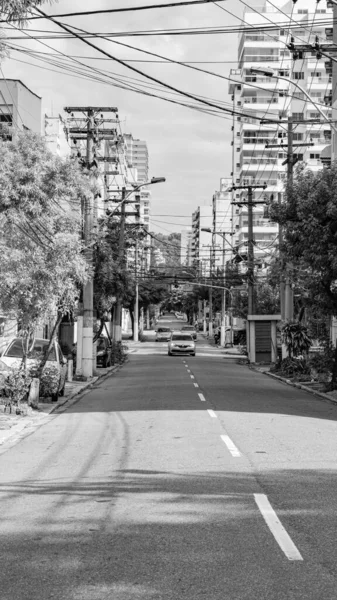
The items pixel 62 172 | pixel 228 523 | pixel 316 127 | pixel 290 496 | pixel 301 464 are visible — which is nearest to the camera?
pixel 228 523

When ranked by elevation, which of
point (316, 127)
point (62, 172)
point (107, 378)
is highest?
point (316, 127)

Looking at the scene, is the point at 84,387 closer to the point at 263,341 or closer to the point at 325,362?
the point at 325,362

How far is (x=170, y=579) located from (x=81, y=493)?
11.2 ft

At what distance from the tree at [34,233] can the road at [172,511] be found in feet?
10.5

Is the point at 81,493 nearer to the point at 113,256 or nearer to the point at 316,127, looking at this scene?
the point at 113,256

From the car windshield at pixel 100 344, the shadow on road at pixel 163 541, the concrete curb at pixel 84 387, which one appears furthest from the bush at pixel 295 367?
the shadow on road at pixel 163 541

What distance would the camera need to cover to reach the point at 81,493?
29.4 feet

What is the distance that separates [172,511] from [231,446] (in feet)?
15.4

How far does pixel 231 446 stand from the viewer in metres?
12.5

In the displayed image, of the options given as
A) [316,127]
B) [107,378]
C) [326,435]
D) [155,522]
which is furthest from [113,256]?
[316,127]

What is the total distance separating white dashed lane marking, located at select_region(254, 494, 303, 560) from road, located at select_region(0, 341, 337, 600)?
0.02m

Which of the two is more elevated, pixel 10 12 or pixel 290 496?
pixel 10 12

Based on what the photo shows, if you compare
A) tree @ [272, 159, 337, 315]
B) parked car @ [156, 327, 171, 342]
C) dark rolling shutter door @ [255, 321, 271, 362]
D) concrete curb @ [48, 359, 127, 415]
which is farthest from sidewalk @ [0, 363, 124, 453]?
parked car @ [156, 327, 171, 342]

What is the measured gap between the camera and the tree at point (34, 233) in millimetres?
16500
